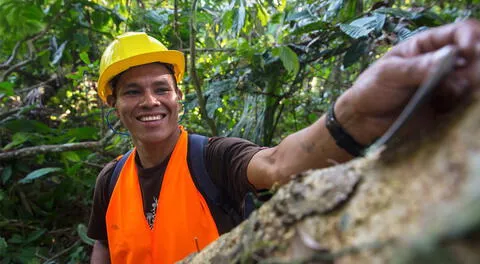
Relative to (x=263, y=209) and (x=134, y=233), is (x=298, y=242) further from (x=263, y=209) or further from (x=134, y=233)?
(x=134, y=233)

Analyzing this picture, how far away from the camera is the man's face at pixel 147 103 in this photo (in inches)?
81.6

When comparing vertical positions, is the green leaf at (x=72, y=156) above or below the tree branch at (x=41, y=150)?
below

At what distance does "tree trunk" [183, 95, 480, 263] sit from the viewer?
1.32 feet

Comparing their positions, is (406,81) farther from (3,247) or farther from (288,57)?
(3,247)

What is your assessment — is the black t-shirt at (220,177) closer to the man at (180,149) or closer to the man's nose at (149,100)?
the man at (180,149)

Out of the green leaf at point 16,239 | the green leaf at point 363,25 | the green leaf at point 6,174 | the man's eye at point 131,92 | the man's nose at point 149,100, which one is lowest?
the green leaf at point 16,239

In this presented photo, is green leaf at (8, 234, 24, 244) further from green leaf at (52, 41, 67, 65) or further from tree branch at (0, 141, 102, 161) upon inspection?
green leaf at (52, 41, 67, 65)

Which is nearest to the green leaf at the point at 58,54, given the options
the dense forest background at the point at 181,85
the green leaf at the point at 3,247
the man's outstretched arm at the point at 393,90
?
the dense forest background at the point at 181,85

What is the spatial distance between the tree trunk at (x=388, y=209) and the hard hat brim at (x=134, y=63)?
152 centimetres

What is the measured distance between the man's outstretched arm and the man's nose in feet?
3.37

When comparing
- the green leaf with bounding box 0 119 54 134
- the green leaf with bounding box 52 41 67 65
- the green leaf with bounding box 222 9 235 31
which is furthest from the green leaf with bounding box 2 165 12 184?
the green leaf with bounding box 222 9 235 31

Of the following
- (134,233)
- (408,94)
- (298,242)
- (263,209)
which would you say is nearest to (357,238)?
(298,242)

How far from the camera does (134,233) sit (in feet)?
6.14

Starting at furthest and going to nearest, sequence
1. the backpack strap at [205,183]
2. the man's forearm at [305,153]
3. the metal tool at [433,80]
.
Answer: the backpack strap at [205,183]
the man's forearm at [305,153]
the metal tool at [433,80]
